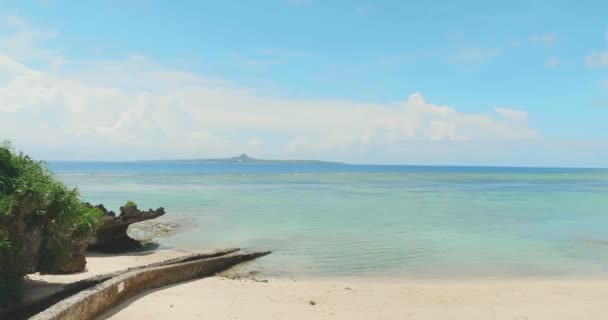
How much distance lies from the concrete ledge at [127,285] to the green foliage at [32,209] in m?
1.48

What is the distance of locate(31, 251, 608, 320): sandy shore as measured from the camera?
971 cm

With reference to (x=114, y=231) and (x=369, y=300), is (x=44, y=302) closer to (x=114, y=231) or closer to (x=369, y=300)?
(x=369, y=300)

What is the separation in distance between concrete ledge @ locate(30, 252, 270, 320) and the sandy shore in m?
0.24

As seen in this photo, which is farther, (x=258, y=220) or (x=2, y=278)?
(x=258, y=220)

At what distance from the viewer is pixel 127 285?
1005cm

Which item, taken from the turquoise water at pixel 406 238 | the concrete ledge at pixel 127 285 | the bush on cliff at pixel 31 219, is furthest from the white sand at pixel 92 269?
the turquoise water at pixel 406 238

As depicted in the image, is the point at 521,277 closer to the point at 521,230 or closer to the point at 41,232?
the point at 521,230

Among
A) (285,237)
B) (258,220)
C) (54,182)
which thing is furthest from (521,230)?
(54,182)

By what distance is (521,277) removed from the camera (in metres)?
14.3

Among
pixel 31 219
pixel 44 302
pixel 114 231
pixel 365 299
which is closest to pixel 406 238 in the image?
pixel 365 299

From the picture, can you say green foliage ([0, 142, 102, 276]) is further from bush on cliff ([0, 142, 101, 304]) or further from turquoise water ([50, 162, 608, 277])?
turquoise water ([50, 162, 608, 277])

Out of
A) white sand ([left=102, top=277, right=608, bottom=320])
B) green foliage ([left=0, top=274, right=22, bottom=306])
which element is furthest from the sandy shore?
green foliage ([left=0, top=274, right=22, bottom=306])

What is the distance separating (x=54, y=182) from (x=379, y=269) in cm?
971

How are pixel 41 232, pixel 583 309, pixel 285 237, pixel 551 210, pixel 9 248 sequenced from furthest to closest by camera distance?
pixel 551 210 < pixel 285 237 < pixel 583 309 < pixel 41 232 < pixel 9 248
